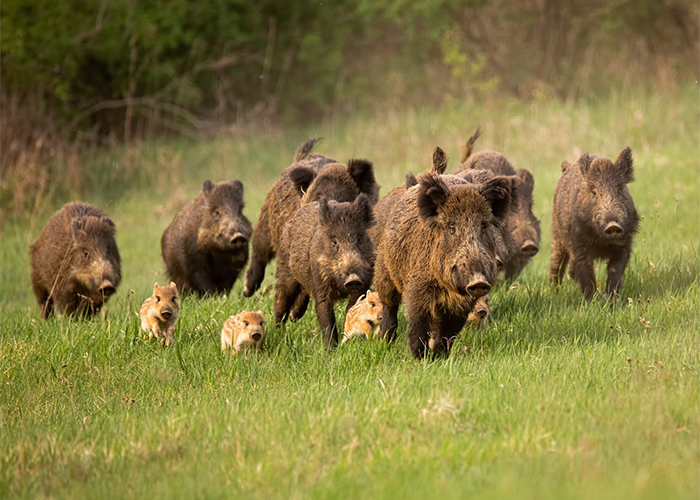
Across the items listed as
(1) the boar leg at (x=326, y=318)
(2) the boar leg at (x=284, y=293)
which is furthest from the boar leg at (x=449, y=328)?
(2) the boar leg at (x=284, y=293)

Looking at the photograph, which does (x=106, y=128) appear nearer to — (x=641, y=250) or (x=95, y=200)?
(x=95, y=200)

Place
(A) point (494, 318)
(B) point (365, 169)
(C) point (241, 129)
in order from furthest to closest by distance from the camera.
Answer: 1. (C) point (241, 129)
2. (B) point (365, 169)
3. (A) point (494, 318)

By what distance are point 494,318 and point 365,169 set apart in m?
2.00

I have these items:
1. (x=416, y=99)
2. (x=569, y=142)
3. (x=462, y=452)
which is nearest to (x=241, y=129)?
(x=416, y=99)

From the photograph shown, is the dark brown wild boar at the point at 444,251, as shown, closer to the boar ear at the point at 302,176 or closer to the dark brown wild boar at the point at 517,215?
the dark brown wild boar at the point at 517,215

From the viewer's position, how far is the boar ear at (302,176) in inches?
371

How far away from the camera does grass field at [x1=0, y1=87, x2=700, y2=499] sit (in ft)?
14.4

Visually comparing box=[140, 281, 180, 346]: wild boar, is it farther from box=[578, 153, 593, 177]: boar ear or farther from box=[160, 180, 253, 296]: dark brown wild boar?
box=[578, 153, 593, 177]: boar ear

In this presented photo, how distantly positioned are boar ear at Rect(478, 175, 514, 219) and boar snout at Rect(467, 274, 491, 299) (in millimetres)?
675

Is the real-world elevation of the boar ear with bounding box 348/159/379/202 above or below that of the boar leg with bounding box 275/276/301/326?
above

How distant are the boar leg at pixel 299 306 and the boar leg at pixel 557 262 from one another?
2.65 meters

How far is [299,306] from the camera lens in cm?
896

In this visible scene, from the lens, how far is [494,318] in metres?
8.24

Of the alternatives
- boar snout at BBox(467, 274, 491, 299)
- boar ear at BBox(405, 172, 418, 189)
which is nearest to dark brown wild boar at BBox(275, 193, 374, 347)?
boar ear at BBox(405, 172, 418, 189)
